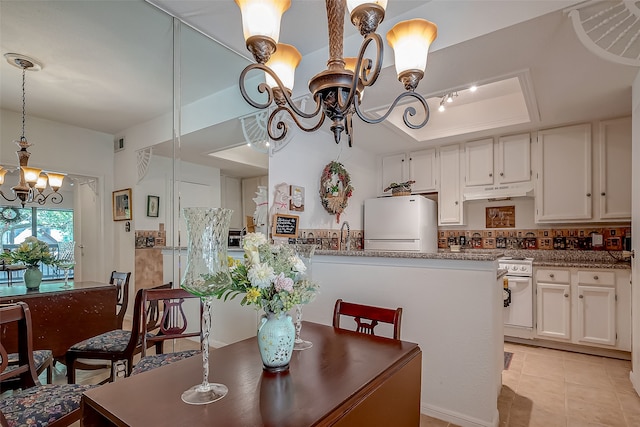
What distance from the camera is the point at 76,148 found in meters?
1.87

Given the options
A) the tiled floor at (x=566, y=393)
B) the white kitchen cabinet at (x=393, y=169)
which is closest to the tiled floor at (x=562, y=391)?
the tiled floor at (x=566, y=393)

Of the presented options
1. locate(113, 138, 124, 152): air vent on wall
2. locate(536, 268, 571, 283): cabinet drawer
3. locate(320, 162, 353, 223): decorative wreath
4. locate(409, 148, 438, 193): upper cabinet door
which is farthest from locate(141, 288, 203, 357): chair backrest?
locate(409, 148, 438, 193): upper cabinet door

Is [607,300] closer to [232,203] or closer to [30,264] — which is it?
[232,203]

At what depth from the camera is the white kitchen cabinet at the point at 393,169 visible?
14.8ft

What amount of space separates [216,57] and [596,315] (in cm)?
413

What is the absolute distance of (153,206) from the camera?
228 centimetres

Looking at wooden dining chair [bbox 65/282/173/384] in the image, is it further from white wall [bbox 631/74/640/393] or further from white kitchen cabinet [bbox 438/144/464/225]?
white kitchen cabinet [bbox 438/144/464/225]

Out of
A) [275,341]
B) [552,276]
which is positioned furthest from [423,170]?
[275,341]

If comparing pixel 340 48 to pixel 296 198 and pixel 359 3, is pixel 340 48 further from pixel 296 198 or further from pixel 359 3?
pixel 296 198

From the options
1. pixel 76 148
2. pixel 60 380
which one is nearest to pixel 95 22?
pixel 76 148

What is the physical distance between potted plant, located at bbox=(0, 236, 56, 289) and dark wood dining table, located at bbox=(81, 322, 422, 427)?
102 centimetres

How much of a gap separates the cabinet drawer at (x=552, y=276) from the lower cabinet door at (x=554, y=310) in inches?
1.6

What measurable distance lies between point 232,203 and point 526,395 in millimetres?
2665

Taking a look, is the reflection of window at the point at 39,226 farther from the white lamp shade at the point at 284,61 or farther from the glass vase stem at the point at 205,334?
the white lamp shade at the point at 284,61
